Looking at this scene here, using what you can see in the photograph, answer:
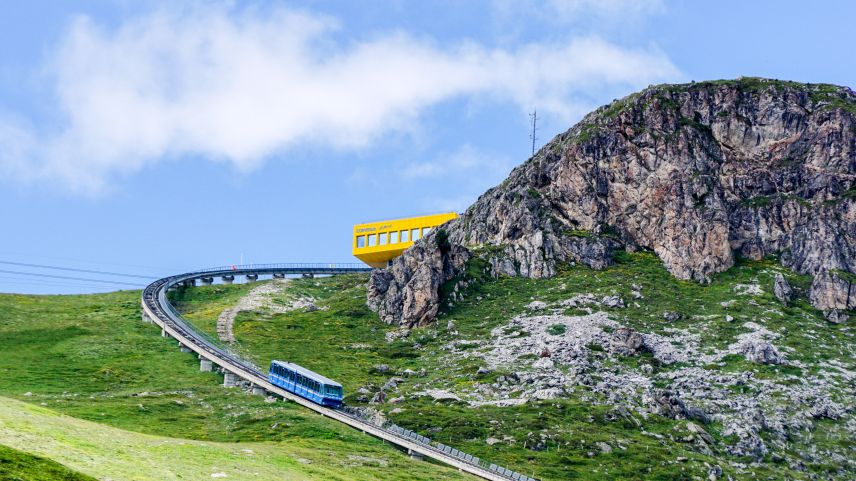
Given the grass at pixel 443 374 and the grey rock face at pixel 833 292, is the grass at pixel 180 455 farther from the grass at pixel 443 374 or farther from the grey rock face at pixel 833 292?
the grey rock face at pixel 833 292

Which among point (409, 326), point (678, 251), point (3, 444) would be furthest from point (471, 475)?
point (678, 251)

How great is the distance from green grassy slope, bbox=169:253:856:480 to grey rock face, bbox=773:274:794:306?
1411mm

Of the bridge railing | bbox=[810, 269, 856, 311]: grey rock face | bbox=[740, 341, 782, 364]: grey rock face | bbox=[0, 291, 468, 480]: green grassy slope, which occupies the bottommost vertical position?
the bridge railing

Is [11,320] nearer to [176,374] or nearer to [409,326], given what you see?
[176,374]

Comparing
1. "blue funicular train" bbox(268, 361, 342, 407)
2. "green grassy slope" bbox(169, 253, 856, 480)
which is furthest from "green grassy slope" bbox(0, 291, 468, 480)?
"green grassy slope" bbox(169, 253, 856, 480)

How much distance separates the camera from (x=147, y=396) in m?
143

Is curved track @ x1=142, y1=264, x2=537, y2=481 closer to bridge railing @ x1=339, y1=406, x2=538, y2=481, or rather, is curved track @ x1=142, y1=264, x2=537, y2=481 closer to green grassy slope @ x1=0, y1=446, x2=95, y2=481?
bridge railing @ x1=339, y1=406, x2=538, y2=481

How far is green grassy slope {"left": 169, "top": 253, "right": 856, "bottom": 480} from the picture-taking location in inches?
5089

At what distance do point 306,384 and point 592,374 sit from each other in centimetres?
4454

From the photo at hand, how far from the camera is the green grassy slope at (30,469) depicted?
216 ft

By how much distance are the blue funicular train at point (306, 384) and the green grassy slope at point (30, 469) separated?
6940 centimetres

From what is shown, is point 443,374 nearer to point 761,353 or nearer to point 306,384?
point 306,384

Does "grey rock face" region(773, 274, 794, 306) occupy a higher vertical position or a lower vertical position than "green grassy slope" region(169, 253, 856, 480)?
higher

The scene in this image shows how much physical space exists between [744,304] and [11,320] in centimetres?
13442
